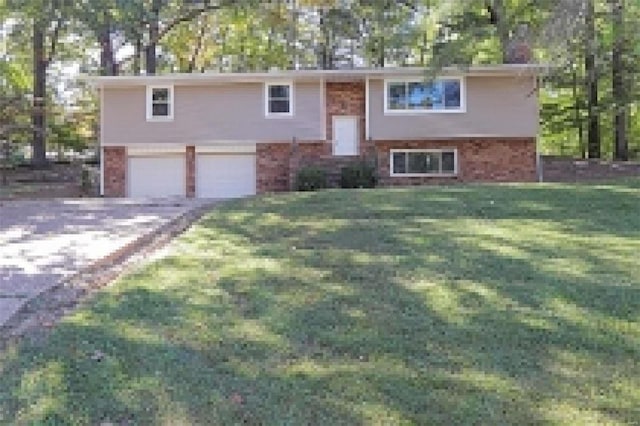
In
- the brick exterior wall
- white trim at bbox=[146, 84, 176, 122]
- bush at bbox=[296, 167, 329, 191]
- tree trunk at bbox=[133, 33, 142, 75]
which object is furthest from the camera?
tree trunk at bbox=[133, 33, 142, 75]

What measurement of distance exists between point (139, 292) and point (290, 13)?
81.8 ft

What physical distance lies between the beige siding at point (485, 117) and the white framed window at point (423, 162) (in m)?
0.62

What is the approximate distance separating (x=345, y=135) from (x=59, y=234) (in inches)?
445

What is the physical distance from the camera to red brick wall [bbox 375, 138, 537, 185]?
20.3m

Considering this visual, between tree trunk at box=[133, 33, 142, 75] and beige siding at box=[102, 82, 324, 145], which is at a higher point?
tree trunk at box=[133, 33, 142, 75]

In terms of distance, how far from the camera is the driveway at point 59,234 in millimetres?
7363

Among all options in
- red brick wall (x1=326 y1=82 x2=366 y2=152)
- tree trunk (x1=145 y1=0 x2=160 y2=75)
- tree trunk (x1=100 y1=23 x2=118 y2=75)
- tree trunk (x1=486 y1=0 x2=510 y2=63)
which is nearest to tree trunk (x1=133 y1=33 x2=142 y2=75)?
tree trunk (x1=145 y1=0 x2=160 y2=75)

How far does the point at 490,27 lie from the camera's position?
917 inches

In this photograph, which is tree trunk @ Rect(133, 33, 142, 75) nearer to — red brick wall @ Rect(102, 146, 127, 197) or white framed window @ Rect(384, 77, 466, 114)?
red brick wall @ Rect(102, 146, 127, 197)

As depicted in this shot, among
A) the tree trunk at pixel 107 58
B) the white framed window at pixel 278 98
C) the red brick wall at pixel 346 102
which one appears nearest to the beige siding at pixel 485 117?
the red brick wall at pixel 346 102

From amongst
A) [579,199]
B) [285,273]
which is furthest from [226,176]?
[285,273]

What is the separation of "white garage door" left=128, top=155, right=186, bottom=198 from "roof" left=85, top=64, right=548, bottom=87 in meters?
2.48

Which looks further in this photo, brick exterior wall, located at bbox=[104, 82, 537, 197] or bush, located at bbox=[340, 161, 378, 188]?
brick exterior wall, located at bbox=[104, 82, 537, 197]

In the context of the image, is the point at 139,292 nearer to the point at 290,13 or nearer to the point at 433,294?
the point at 433,294
